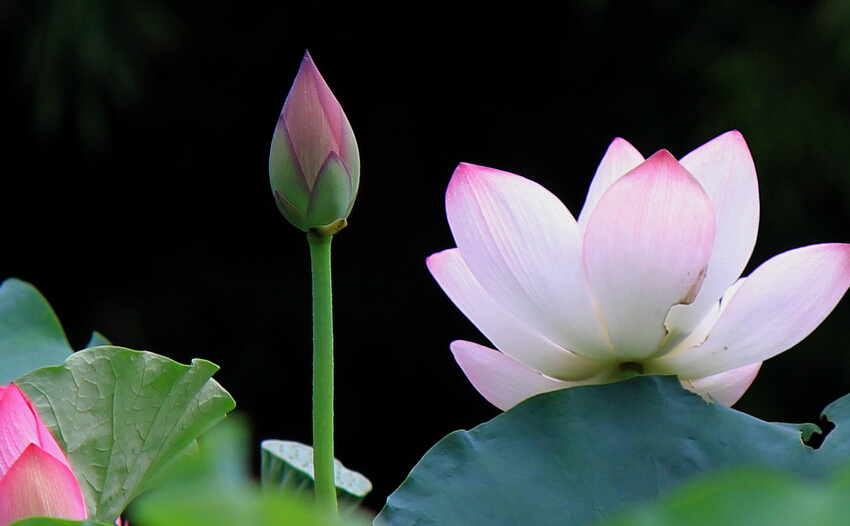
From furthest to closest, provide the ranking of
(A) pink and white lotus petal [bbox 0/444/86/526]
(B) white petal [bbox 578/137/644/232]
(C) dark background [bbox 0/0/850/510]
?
(C) dark background [bbox 0/0/850/510] → (B) white petal [bbox 578/137/644/232] → (A) pink and white lotus petal [bbox 0/444/86/526]

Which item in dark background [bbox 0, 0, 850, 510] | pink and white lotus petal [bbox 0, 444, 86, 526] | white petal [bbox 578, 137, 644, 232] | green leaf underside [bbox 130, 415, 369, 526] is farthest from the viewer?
dark background [bbox 0, 0, 850, 510]

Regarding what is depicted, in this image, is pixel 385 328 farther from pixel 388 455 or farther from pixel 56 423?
pixel 56 423

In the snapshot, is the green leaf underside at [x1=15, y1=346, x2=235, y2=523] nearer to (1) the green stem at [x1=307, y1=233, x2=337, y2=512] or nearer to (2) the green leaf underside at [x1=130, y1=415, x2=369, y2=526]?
(1) the green stem at [x1=307, y1=233, x2=337, y2=512]

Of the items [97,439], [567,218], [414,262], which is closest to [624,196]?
[567,218]

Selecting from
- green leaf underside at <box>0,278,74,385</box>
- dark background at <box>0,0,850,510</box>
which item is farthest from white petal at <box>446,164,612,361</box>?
dark background at <box>0,0,850,510</box>

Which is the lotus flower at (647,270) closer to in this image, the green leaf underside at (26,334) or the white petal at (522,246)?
the white petal at (522,246)

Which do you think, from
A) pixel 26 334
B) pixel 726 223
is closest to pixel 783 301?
pixel 726 223

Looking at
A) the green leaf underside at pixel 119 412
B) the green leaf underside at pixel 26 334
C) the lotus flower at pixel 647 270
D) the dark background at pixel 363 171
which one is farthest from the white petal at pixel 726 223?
the dark background at pixel 363 171

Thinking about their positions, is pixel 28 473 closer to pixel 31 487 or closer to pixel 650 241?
pixel 31 487

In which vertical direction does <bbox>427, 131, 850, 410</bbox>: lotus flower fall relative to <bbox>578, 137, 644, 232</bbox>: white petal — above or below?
below
